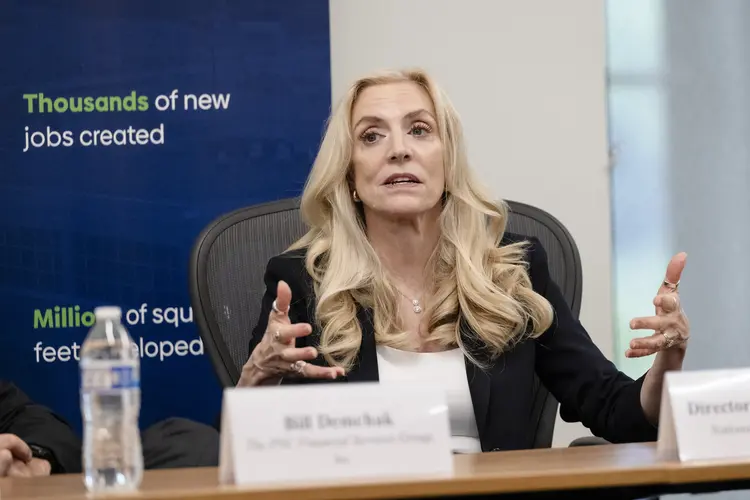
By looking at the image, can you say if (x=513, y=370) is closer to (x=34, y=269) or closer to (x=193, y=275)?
(x=193, y=275)

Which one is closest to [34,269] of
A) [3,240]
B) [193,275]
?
[3,240]

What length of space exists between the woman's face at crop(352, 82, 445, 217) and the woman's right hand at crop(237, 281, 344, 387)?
0.66 meters

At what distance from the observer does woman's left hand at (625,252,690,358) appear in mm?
1827

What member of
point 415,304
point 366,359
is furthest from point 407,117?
point 366,359

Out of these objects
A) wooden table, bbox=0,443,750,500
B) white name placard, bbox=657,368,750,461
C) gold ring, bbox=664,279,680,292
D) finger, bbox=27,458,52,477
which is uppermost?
gold ring, bbox=664,279,680,292

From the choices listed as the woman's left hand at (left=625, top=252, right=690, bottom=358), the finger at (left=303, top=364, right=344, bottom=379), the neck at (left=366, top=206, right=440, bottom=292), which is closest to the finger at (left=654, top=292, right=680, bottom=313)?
the woman's left hand at (left=625, top=252, right=690, bottom=358)

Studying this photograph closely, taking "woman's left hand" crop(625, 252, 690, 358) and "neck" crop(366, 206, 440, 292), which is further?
"neck" crop(366, 206, 440, 292)

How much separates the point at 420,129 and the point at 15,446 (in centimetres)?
115

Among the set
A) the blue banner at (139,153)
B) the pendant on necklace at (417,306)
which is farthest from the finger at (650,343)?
the blue banner at (139,153)

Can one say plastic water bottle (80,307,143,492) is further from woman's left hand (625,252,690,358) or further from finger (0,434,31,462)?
woman's left hand (625,252,690,358)

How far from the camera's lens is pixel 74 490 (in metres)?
1.36

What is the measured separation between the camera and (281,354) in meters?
1.82

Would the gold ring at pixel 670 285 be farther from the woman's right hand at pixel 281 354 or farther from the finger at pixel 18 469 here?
the finger at pixel 18 469

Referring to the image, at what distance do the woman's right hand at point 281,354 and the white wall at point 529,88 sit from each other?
166 cm
